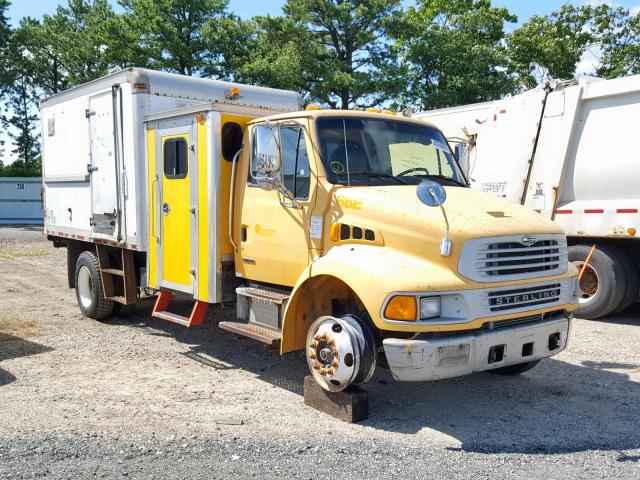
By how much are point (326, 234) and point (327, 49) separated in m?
26.2

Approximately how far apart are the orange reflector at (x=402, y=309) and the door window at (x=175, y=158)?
3.14 metres

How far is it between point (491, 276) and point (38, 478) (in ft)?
11.1

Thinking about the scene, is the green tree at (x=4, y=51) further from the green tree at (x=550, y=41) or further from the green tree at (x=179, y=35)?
the green tree at (x=550, y=41)

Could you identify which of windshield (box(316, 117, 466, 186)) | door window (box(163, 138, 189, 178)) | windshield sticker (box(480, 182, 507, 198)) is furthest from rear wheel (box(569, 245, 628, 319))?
door window (box(163, 138, 189, 178))

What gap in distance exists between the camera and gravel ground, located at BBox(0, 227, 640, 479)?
4191 millimetres

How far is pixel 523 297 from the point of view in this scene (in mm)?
4887

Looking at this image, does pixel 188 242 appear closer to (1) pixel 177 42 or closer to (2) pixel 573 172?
(2) pixel 573 172

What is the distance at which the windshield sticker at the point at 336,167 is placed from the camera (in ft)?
17.9

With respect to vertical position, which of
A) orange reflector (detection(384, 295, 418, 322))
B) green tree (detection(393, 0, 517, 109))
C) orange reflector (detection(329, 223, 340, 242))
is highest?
green tree (detection(393, 0, 517, 109))

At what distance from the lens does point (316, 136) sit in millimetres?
5500

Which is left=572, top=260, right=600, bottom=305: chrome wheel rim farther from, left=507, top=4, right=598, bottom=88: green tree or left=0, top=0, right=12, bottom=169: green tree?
left=0, top=0, right=12, bottom=169: green tree

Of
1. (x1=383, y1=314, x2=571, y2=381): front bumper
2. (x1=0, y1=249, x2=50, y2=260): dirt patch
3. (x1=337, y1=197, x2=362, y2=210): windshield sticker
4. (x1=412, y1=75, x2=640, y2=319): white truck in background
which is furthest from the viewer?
(x1=0, y1=249, x2=50, y2=260): dirt patch

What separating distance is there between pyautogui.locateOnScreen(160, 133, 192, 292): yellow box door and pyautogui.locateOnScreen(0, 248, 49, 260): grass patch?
35.5ft

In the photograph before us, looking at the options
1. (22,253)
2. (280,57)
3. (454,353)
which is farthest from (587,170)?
(280,57)
